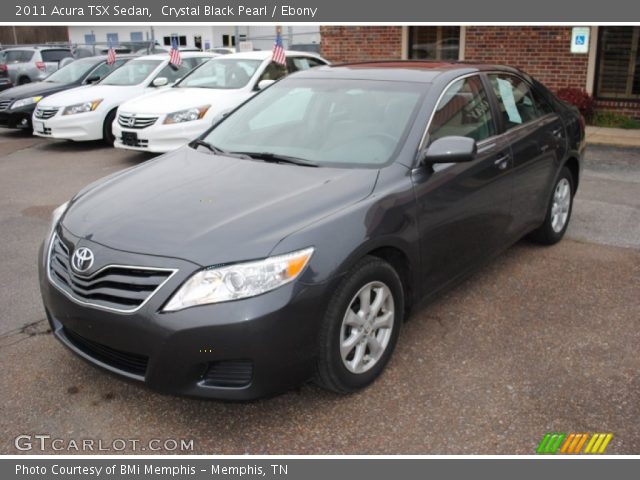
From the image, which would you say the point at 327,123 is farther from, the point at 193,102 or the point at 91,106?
the point at 91,106

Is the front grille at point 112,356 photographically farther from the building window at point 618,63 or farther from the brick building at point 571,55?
the building window at point 618,63

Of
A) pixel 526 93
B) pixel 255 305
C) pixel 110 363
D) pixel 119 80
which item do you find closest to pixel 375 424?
pixel 255 305

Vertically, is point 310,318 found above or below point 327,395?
above

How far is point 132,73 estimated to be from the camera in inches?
481

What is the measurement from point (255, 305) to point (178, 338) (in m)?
0.35

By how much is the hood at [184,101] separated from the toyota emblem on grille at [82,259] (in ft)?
21.8

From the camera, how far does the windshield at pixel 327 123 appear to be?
3797 mm

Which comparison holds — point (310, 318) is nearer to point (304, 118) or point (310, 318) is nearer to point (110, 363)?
point (110, 363)

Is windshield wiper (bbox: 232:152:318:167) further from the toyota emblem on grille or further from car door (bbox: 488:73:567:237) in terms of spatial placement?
car door (bbox: 488:73:567:237)

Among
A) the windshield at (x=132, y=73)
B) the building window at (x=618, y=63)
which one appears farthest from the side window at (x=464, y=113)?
the building window at (x=618, y=63)

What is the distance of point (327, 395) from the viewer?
332 cm

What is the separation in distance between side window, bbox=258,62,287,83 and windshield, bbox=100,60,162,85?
291cm

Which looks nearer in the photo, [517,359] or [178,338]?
[178,338]

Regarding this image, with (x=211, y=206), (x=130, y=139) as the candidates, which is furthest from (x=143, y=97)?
(x=211, y=206)
